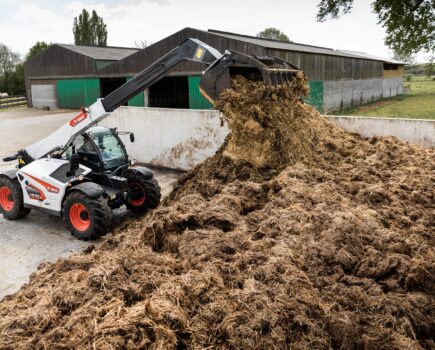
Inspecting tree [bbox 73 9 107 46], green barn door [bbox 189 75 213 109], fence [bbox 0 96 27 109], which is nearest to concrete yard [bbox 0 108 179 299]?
green barn door [bbox 189 75 213 109]

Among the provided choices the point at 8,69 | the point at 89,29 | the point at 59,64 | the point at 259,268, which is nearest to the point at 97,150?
the point at 259,268

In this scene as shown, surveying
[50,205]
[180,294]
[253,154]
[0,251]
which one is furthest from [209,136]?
[180,294]

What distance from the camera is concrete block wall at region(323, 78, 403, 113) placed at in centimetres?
2386

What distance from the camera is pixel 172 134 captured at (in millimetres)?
12430

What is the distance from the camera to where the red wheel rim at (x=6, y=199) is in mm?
8576

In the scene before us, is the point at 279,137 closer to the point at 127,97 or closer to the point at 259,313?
the point at 127,97

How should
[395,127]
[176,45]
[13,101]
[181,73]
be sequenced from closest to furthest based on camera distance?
[395,127]
[176,45]
[181,73]
[13,101]

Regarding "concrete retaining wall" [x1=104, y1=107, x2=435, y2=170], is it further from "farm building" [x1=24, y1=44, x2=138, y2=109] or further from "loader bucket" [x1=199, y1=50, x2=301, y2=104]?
"farm building" [x1=24, y1=44, x2=138, y2=109]

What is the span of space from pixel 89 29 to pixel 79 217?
161 feet

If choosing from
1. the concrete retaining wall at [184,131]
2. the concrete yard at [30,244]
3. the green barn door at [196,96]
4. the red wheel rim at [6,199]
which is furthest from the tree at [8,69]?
the red wheel rim at [6,199]

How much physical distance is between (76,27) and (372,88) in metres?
36.7

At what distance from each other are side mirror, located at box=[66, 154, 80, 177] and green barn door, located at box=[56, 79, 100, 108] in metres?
20.9

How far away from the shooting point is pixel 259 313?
3.67 meters

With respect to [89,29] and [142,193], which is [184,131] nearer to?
[142,193]
